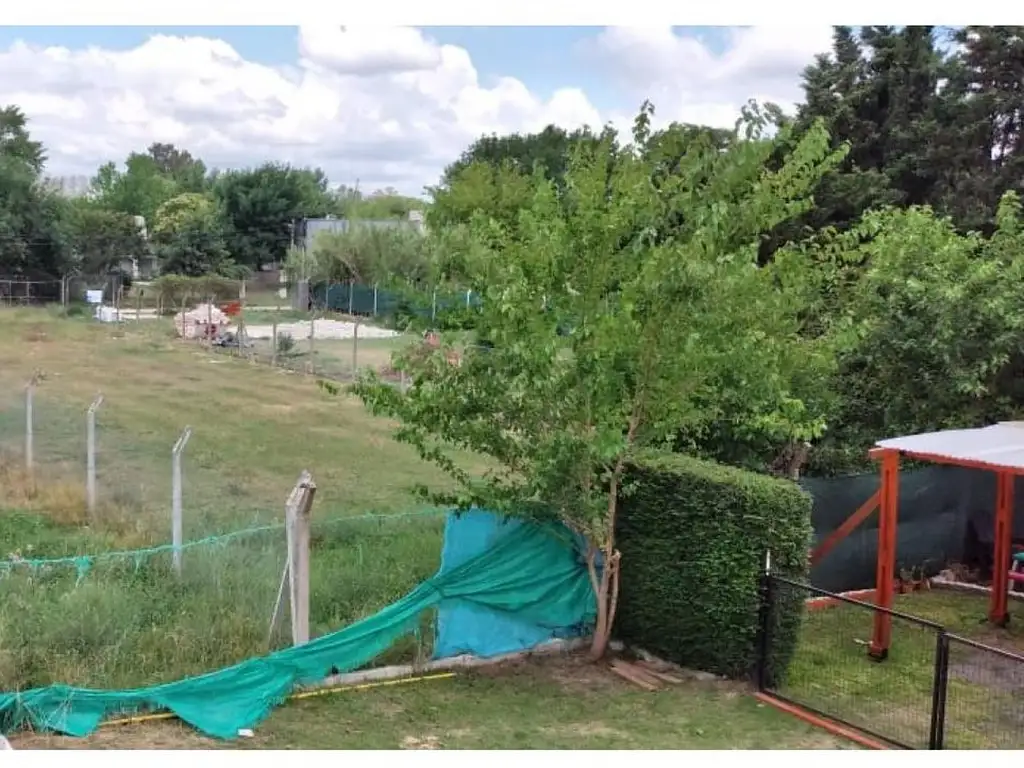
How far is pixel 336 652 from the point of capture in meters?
7.37

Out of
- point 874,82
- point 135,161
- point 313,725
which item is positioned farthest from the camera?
point 135,161

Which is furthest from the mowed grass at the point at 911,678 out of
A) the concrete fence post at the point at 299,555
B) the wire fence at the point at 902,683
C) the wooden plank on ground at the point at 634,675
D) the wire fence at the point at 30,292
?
the wire fence at the point at 30,292

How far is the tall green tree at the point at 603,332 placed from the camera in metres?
7.41

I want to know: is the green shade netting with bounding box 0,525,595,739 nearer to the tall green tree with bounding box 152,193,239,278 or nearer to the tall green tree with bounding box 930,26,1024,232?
the tall green tree with bounding box 930,26,1024,232

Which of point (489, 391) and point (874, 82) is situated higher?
point (874, 82)

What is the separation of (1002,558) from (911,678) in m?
2.33

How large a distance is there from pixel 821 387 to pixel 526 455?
479cm

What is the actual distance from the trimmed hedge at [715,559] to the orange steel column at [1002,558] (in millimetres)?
3104

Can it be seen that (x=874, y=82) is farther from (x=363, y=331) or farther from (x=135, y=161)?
(x=135, y=161)

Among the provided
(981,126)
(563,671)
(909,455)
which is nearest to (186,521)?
(563,671)

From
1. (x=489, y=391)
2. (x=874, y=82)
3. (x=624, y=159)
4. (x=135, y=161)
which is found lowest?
(x=489, y=391)

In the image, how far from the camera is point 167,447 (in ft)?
52.0

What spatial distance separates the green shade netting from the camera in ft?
20.6

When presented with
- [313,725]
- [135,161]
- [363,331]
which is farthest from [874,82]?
[135,161]
